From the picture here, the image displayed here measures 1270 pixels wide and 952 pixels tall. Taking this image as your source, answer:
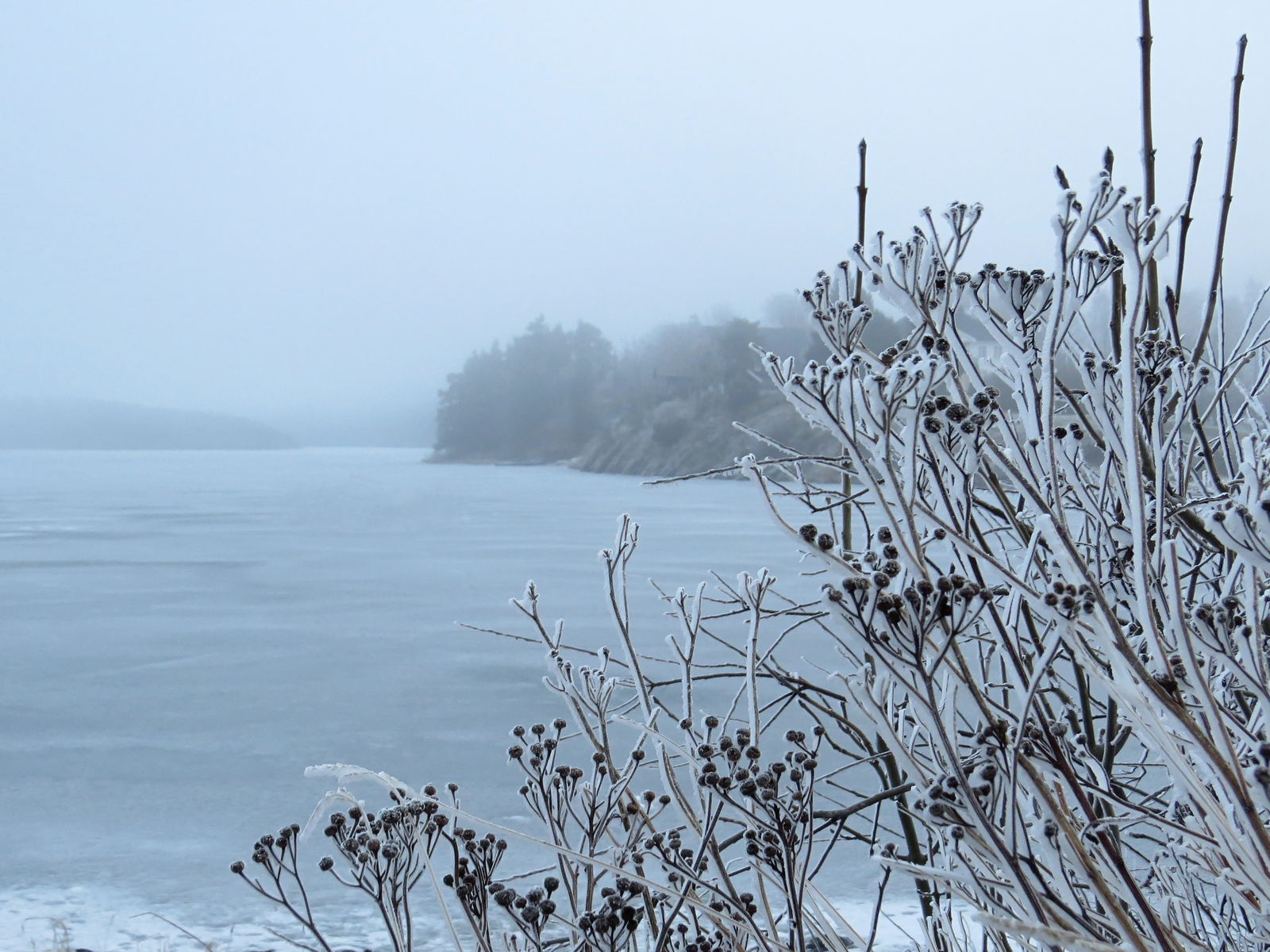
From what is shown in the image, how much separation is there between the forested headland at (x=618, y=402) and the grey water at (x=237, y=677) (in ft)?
19.1

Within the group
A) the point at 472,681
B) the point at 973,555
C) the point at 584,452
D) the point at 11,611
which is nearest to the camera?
the point at 973,555

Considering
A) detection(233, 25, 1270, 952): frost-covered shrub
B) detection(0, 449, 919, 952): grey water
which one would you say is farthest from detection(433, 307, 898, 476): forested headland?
detection(233, 25, 1270, 952): frost-covered shrub

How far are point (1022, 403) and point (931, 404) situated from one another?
0.26 feet

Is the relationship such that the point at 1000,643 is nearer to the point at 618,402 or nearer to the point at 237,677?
the point at 237,677

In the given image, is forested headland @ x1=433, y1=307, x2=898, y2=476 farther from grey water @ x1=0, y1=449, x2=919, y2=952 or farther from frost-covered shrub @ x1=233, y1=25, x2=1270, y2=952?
frost-covered shrub @ x1=233, y1=25, x2=1270, y2=952

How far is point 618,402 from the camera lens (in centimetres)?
2727

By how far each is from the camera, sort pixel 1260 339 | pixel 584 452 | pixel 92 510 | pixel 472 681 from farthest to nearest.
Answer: pixel 584 452
pixel 92 510
pixel 472 681
pixel 1260 339

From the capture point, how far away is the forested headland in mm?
18156

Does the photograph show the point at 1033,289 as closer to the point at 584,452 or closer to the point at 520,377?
the point at 584,452

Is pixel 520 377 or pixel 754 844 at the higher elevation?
pixel 520 377

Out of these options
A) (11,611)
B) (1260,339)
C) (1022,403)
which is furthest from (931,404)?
(11,611)

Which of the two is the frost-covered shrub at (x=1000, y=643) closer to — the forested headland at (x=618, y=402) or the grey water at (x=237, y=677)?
the grey water at (x=237, y=677)

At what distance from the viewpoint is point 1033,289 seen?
66 cm

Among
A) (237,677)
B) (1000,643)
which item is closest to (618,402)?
(237,677)
